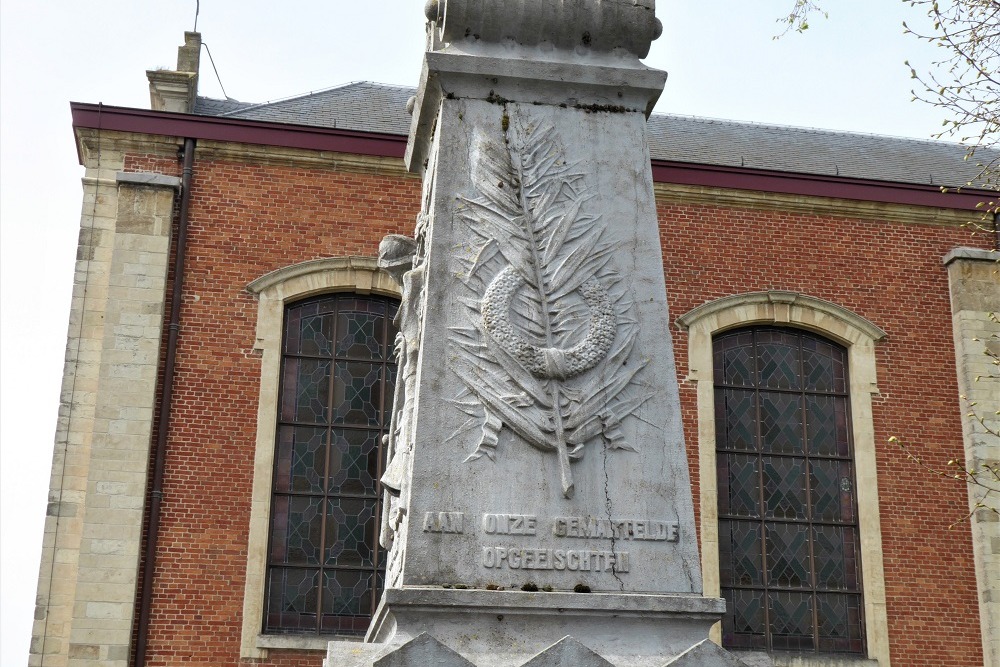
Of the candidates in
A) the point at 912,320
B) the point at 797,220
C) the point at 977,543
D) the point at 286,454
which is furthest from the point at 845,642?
the point at 286,454

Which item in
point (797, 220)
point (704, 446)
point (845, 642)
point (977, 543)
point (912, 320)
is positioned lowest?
point (845, 642)

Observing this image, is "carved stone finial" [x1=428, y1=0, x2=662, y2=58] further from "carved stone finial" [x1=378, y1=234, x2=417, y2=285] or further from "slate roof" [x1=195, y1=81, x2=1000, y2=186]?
"slate roof" [x1=195, y1=81, x2=1000, y2=186]

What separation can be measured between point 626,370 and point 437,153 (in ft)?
3.61

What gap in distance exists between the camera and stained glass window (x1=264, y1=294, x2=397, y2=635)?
13250mm

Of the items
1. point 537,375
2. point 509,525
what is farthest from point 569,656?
point 537,375

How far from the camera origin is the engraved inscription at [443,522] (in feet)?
15.0

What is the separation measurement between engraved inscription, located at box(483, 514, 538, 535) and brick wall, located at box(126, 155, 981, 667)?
28.8ft

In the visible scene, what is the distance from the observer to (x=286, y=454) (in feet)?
45.1

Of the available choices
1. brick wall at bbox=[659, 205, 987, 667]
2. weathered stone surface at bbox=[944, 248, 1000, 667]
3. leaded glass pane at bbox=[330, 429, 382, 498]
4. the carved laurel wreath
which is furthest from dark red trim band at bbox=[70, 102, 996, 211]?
the carved laurel wreath

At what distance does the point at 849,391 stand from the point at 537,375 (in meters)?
10.6

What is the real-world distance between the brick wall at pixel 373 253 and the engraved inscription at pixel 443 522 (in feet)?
28.8

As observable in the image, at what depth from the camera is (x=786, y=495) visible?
566 inches

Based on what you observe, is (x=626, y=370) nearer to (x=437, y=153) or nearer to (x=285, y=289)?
(x=437, y=153)

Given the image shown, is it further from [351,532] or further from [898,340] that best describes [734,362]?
[351,532]
